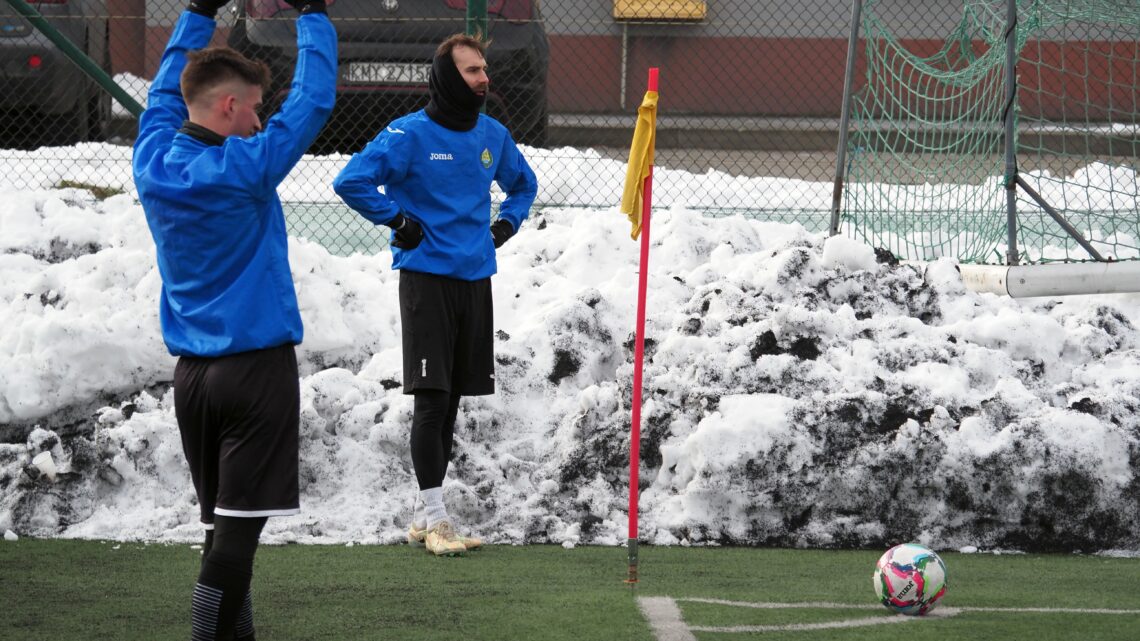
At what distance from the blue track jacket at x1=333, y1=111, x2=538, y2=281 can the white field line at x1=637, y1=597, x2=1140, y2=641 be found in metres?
1.70

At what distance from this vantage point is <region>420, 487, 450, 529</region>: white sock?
18.9 feet

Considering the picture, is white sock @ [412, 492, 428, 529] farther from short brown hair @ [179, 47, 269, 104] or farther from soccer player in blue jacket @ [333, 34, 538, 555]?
short brown hair @ [179, 47, 269, 104]

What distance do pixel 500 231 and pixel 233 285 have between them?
263 cm

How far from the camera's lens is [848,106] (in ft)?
31.0

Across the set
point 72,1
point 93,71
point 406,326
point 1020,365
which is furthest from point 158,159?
point 72,1

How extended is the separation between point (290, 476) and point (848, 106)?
6596mm

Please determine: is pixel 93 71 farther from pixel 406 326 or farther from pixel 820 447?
pixel 820 447

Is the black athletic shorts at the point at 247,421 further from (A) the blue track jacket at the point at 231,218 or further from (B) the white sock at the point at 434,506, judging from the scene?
(B) the white sock at the point at 434,506

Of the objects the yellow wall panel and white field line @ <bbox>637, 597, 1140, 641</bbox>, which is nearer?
white field line @ <bbox>637, 597, 1140, 641</bbox>

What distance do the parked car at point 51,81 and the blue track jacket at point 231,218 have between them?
7.09 metres

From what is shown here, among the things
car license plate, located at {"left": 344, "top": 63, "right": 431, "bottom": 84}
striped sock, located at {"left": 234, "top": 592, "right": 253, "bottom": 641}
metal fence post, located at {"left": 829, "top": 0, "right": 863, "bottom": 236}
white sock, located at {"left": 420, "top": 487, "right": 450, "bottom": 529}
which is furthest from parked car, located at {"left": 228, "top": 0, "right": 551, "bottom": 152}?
striped sock, located at {"left": 234, "top": 592, "right": 253, "bottom": 641}

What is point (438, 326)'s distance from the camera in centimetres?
577

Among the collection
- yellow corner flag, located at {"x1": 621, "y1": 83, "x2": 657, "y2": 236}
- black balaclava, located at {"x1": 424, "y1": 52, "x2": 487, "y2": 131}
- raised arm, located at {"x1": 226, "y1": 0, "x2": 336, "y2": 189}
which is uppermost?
black balaclava, located at {"x1": 424, "y1": 52, "x2": 487, "y2": 131}

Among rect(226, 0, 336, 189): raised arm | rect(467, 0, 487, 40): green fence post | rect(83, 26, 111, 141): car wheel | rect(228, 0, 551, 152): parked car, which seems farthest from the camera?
rect(83, 26, 111, 141): car wheel
